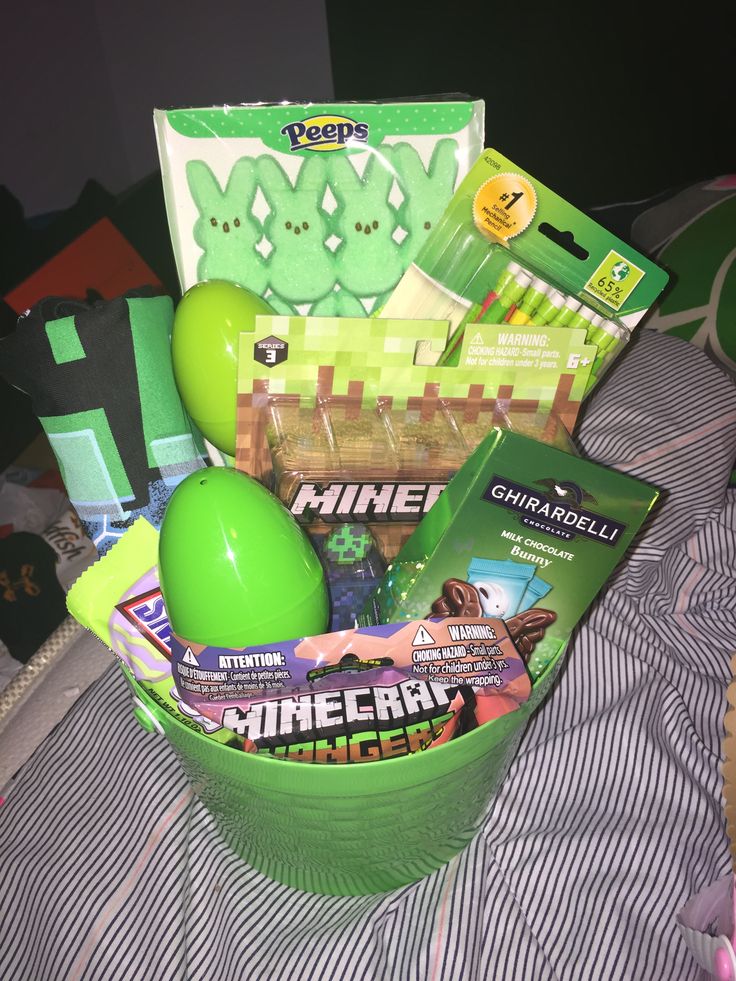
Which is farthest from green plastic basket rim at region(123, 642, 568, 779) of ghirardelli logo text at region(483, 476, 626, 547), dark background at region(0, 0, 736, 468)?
dark background at region(0, 0, 736, 468)

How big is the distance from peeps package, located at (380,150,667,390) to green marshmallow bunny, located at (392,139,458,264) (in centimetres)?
4

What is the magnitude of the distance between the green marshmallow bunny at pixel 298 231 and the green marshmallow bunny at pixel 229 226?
0.01m

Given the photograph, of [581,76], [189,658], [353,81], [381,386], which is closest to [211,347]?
[381,386]

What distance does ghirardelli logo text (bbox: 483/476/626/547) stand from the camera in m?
0.48

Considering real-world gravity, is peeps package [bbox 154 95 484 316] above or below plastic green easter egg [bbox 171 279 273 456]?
above

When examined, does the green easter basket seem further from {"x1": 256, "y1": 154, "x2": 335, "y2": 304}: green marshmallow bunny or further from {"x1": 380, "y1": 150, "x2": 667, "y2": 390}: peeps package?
{"x1": 256, "y1": 154, "x2": 335, "y2": 304}: green marshmallow bunny

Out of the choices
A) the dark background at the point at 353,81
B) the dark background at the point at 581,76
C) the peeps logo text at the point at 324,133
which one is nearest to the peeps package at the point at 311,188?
the peeps logo text at the point at 324,133

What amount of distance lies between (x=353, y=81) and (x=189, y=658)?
1411 mm

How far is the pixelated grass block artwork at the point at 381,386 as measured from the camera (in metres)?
0.55

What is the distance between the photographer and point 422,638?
0.47m

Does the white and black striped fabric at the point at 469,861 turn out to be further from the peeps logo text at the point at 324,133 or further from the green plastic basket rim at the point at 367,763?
the peeps logo text at the point at 324,133

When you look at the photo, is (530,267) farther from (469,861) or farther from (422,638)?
(469,861)

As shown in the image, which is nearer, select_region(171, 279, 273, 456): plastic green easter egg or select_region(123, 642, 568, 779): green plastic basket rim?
select_region(123, 642, 568, 779): green plastic basket rim

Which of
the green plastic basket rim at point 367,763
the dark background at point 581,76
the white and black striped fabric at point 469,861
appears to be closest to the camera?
the green plastic basket rim at point 367,763
